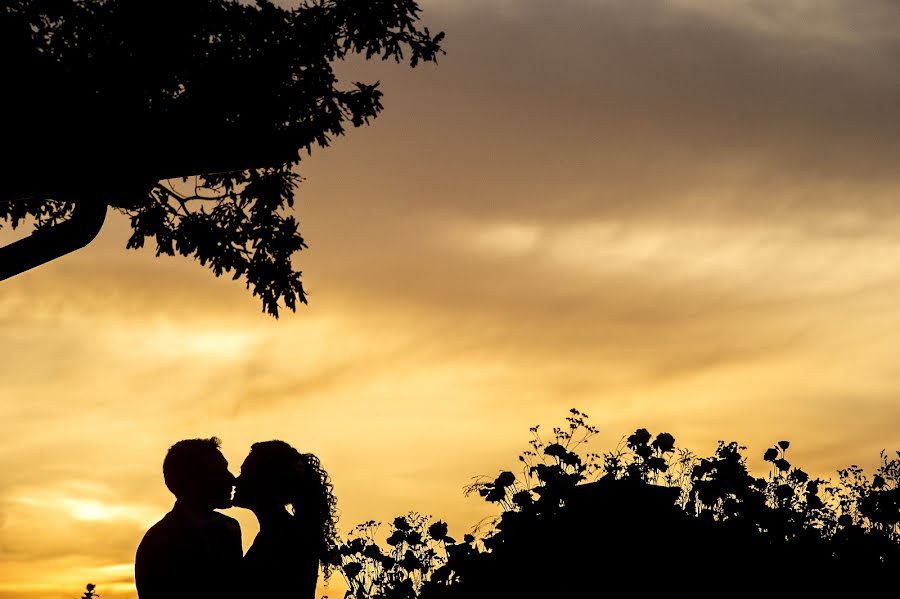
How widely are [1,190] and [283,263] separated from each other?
16.5 ft

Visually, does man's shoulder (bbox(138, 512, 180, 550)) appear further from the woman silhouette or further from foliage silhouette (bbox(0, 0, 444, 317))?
foliage silhouette (bbox(0, 0, 444, 317))

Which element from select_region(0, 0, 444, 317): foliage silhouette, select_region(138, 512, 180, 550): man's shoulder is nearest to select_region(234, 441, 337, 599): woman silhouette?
select_region(138, 512, 180, 550): man's shoulder

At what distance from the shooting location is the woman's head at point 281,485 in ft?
17.0

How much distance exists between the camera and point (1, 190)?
8266mm

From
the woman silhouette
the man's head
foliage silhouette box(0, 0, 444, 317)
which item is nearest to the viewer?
the woman silhouette

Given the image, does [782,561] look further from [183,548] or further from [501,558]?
[183,548]

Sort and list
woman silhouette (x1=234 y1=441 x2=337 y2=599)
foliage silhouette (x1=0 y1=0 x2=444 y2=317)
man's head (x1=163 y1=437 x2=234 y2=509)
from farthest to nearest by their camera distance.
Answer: foliage silhouette (x1=0 y1=0 x2=444 y2=317)
man's head (x1=163 y1=437 x2=234 y2=509)
woman silhouette (x1=234 y1=441 x2=337 y2=599)

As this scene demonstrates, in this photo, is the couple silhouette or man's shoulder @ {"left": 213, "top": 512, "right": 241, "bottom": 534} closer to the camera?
the couple silhouette

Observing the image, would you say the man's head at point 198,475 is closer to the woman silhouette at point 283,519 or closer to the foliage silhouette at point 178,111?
the woman silhouette at point 283,519

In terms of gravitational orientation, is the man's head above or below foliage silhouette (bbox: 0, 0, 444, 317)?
below

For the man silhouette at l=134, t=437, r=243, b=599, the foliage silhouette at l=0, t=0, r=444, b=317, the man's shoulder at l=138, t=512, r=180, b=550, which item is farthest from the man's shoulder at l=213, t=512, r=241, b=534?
the foliage silhouette at l=0, t=0, r=444, b=317

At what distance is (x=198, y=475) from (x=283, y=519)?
0.63 meters

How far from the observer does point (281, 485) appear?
519 centimetres

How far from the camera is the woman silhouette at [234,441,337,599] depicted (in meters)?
5.03
